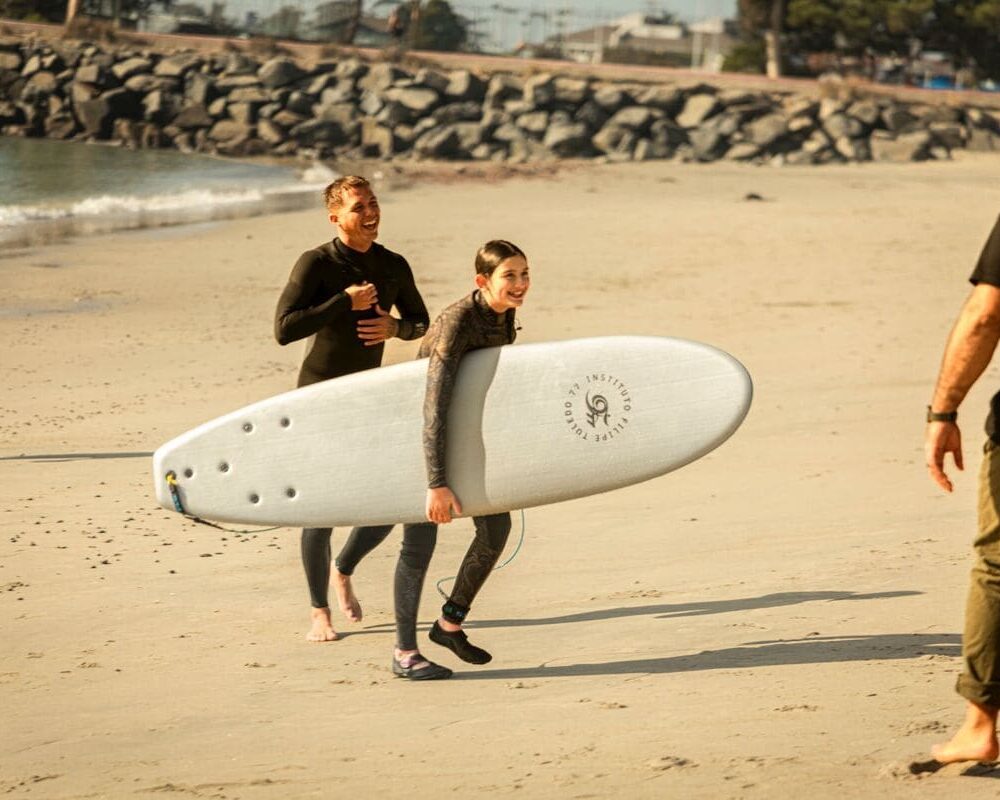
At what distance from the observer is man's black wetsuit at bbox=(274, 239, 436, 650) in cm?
444

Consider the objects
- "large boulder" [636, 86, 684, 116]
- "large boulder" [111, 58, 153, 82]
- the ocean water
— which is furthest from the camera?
"large boulder" [111, 58, 153, 82]

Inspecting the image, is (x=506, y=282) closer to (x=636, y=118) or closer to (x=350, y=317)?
(x=350, y=317)

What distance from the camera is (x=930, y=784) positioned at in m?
3.22

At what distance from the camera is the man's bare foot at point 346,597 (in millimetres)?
4996

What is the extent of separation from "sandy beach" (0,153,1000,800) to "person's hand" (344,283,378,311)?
1.07m

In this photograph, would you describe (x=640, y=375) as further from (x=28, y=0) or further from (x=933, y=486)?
(x=28, y=0)

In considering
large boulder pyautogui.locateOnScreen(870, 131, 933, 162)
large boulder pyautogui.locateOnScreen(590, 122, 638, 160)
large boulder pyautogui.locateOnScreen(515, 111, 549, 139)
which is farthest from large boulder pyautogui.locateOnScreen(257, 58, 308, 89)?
large boulder pyautogui.locateOnScreen(870, 131, 933, 162)

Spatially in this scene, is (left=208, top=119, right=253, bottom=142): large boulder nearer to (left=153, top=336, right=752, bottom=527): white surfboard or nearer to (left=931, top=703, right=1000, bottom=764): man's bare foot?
(left=153, top=336, right=752, bottom=527): white surfboard

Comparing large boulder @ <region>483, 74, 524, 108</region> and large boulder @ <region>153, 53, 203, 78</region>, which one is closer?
large boulder @ <region>483, 74, 524, 108</region>

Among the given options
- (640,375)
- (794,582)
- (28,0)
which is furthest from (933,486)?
(28,0)

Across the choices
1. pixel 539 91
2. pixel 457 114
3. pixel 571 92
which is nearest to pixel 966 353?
pixel 457 114

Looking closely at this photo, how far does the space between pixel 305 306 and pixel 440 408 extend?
65cm

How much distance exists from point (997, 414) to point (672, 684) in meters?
1.31

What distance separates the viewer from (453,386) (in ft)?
14.0
